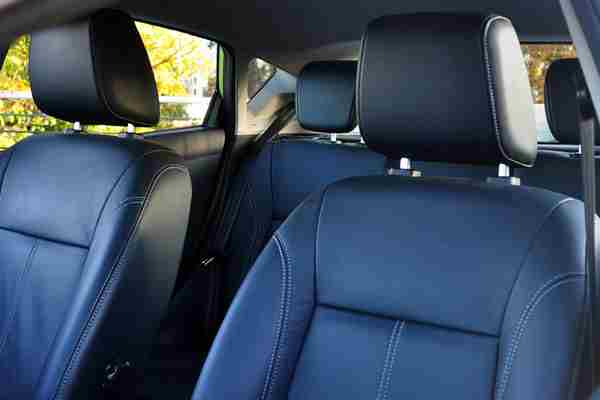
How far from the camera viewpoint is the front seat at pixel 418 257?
139 centimetres

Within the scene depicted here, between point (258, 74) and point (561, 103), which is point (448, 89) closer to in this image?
point (561, 103)

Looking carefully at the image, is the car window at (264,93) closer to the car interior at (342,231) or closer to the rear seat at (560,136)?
the car interior at (342,231)

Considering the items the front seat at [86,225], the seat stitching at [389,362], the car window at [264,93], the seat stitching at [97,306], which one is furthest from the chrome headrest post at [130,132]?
the car window at [264,93]

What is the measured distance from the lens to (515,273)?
1.39 meters

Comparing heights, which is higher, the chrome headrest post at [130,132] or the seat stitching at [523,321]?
the chrome headrest post at [130,132]

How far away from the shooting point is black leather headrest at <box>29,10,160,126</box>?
2062mm

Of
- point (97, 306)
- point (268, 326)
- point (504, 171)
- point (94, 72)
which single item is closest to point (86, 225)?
point (97, 306)

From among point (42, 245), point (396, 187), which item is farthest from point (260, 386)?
point (42, 245)

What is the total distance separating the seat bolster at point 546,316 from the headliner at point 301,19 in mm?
1819

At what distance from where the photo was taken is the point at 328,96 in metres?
2.97

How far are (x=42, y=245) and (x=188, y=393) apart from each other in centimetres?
110

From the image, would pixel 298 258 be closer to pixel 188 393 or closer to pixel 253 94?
pixel 188 393

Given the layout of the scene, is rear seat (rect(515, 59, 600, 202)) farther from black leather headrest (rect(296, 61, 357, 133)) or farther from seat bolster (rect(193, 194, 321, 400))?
seat bolster (rect(193, 194, 321, 400))

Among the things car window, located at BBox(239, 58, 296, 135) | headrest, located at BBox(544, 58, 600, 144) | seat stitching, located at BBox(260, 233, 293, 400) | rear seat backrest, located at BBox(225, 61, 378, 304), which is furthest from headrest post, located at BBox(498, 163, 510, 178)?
car window, located at BBox(239, 58, 296, 135)
